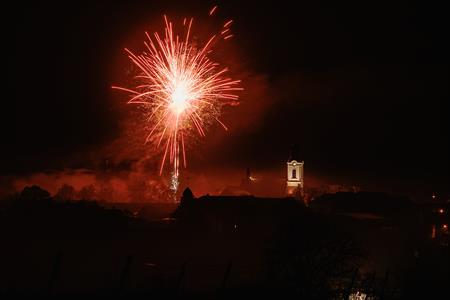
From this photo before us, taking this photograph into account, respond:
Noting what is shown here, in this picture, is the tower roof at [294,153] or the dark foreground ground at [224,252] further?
the tower roof at [294,153]

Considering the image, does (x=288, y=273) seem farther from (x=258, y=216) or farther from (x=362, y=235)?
(x=258, y=216)

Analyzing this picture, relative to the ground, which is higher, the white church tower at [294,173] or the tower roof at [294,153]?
the tower roof at [294,153]

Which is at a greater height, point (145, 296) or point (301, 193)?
point (301, 193)

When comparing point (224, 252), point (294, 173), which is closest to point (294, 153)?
point (294, 173)

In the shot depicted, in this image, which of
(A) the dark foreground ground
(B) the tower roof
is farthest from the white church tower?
(A) the dark foreground ground

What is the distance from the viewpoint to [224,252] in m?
54.8

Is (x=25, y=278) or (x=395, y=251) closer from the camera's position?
(x=25, y=278)

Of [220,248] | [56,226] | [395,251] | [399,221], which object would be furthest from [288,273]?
[399,221]

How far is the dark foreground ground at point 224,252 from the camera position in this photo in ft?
76.0

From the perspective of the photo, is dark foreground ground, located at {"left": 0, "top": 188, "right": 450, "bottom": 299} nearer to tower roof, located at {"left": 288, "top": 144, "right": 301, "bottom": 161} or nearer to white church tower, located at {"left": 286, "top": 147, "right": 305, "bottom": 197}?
white church tower, located at {"left": 286, "top": 147, "right": 305, "bottom": 197}

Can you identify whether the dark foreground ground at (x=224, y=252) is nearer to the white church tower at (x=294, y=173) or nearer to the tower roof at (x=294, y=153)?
the white church tower at (x=294, y=173)

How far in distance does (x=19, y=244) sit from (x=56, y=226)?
48.5ft

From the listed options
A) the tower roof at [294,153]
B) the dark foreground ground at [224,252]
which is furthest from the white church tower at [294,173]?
the dark foreground ground at [224,252]

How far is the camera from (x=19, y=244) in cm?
4572
